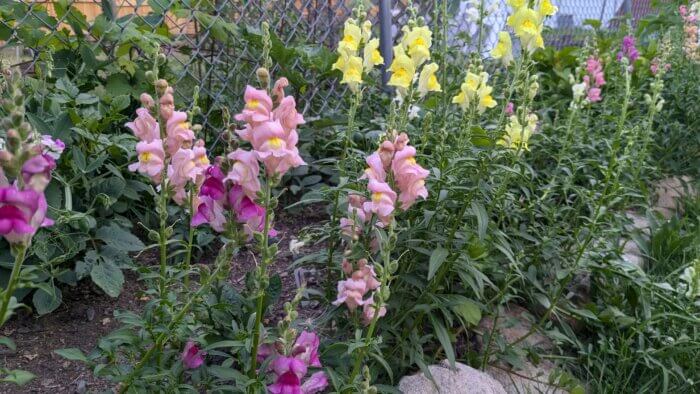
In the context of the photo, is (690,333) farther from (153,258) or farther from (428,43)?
(153,258)

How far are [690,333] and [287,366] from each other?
218 cm

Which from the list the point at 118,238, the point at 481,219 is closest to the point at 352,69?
the point at 481,219

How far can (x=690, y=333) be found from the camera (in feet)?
9.89

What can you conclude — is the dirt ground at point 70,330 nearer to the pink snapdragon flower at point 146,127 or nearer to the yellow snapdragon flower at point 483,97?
the pink snapdragon flower at point 146,127

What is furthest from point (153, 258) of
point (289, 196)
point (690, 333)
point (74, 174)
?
point (690, 333)

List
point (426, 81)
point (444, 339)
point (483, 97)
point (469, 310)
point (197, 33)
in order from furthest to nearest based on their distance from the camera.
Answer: point (197, 33) < point (483, 97) < point (426, 81) < point (469, 310) < point (444, 339)

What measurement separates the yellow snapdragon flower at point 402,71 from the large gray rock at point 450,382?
3.37 ft

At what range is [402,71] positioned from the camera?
2361 mm

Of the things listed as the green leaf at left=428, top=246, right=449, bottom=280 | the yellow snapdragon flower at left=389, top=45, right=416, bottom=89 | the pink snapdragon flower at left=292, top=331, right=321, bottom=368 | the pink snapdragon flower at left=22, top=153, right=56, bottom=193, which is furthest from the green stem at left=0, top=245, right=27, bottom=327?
the yellow snapdragon flower at left=389, top=45, right=416, bottom=89

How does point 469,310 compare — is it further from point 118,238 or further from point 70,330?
point 70,330

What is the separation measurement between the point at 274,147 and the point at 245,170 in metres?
0.11

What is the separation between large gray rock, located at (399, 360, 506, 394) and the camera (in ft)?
7.28

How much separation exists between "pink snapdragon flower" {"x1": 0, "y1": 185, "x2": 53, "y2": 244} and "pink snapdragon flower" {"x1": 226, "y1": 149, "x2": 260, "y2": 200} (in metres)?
0.48

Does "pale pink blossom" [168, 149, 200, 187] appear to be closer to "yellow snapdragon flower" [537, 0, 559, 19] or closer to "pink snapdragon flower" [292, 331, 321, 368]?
"pink snapdragon flower" [292, 331, 321, 368]
